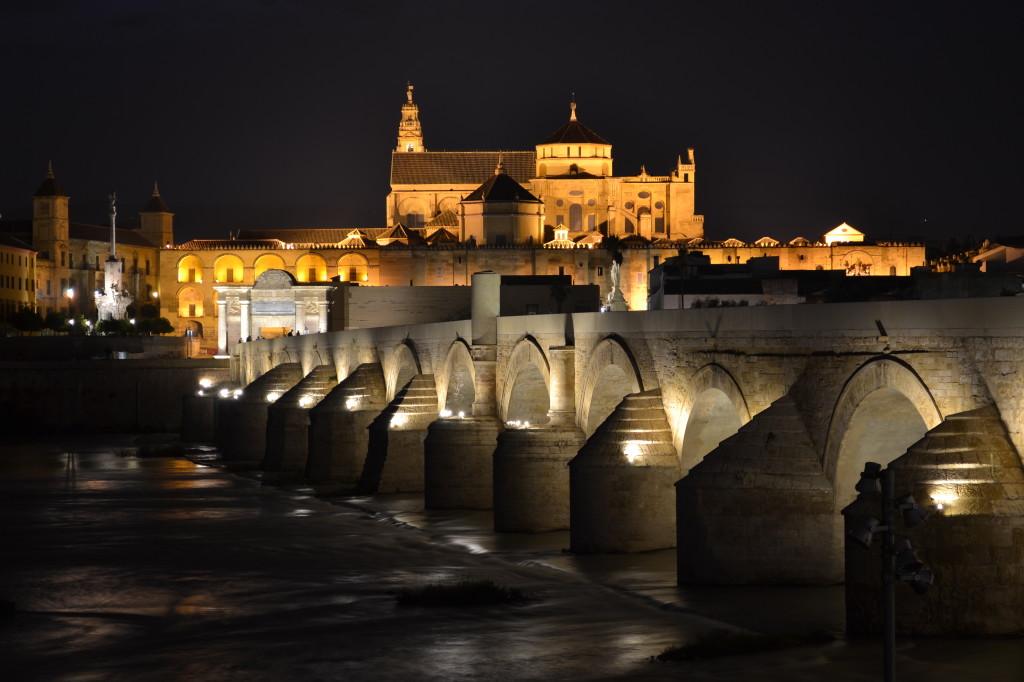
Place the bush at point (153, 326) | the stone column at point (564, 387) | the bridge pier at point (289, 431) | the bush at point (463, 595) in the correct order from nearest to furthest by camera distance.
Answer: the bush at point (463, 595) < the stone column at point (564, 387) < the bridge pier at point (289, 431) < the bush at point (153, 326)

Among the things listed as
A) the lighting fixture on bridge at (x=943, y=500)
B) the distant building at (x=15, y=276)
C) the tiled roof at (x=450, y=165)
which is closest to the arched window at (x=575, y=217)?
the tiled roof at (x=450, y=165)

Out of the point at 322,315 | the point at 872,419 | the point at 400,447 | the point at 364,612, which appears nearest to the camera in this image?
the point at 872,419

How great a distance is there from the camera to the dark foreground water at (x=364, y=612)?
15242mm

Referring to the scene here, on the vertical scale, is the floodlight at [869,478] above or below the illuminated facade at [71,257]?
below

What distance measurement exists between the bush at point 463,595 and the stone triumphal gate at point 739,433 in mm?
2282

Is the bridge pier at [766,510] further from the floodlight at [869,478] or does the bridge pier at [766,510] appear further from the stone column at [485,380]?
the stone column at [485,380]

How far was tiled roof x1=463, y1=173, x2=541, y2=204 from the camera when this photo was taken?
102m

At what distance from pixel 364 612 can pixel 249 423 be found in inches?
1135

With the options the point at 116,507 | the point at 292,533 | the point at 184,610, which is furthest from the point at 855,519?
the point at 116,507

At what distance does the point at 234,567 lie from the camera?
23.2m

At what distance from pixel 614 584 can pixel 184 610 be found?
557 centimetres

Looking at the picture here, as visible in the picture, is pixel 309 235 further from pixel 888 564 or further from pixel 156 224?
pixel 888 564

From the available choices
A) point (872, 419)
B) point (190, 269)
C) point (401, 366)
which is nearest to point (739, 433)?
point (872, 419)

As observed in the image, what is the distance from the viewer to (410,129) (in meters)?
142
